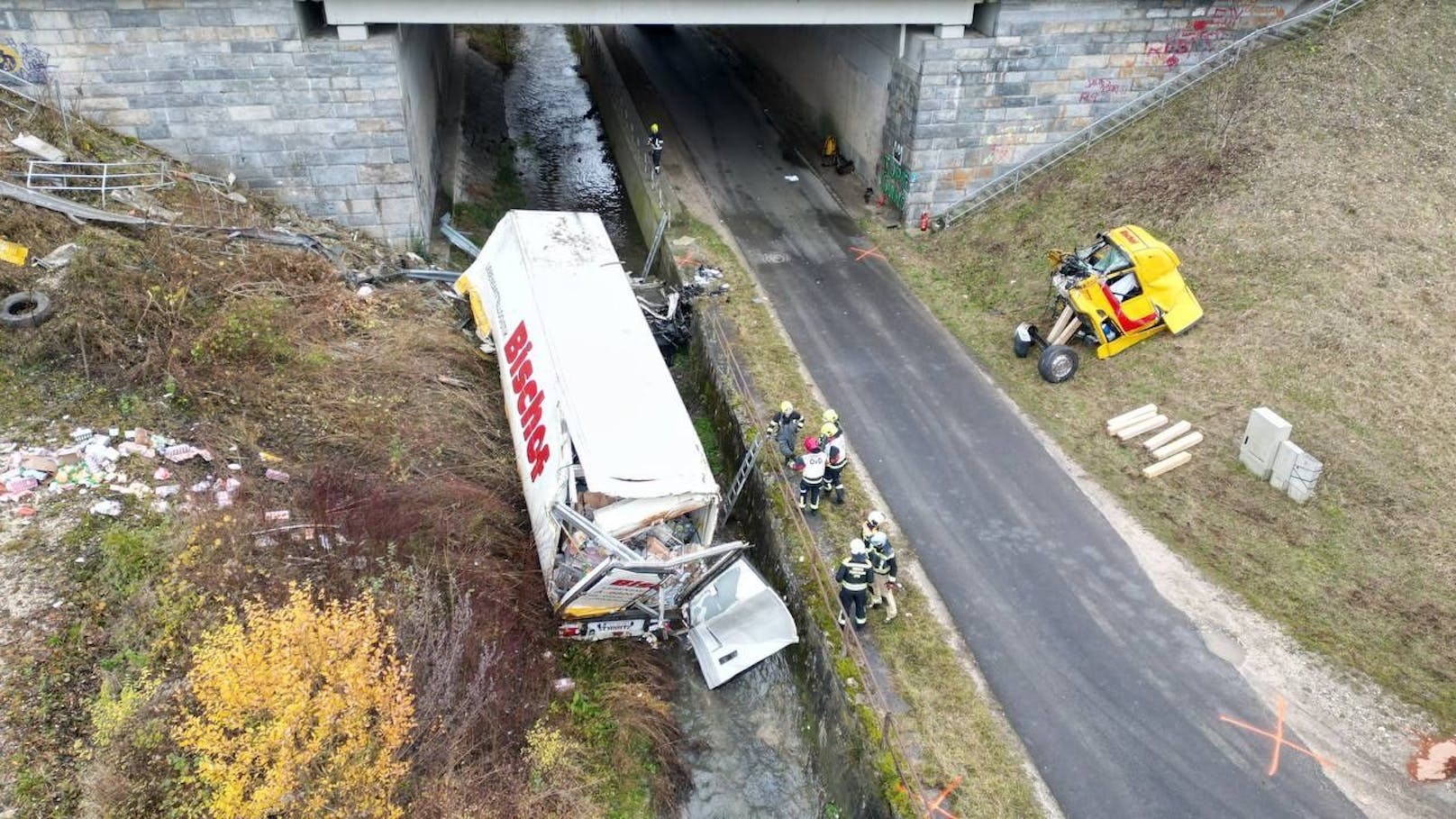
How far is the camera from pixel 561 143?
3397 centimetres

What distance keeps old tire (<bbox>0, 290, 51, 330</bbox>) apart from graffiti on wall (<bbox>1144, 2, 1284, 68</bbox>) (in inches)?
1001

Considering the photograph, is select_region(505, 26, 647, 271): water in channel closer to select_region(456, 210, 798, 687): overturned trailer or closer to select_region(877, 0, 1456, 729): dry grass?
select_region(877, 0, 1456, 729): dry grass

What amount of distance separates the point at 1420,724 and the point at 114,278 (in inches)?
840

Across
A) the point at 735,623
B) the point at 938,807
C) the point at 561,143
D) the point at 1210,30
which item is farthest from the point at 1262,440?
the point at 561,143

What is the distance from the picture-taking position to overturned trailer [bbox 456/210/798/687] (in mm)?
12414

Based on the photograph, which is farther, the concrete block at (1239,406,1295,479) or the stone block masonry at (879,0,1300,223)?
the stone block masonry at (879,0,1300,223)

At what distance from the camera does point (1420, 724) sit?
11250 mm

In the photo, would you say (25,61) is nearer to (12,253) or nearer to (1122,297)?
(12,253)

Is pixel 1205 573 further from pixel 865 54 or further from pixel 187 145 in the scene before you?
pixel 187 145

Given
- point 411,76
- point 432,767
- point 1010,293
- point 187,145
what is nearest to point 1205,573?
point 1010,293

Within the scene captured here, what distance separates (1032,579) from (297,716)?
10.4 metres

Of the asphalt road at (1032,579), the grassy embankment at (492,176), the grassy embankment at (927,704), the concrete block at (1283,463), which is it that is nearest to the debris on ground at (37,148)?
the grassy embankment at (492,176)

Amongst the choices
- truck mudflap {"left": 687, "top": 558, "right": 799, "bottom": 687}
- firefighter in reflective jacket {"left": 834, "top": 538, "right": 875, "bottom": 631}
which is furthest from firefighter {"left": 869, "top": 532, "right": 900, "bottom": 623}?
truck mudflap {"left": 687, "top": 558, "right": 799, "bottom": 687}

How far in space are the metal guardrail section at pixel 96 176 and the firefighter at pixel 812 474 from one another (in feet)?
50.3
